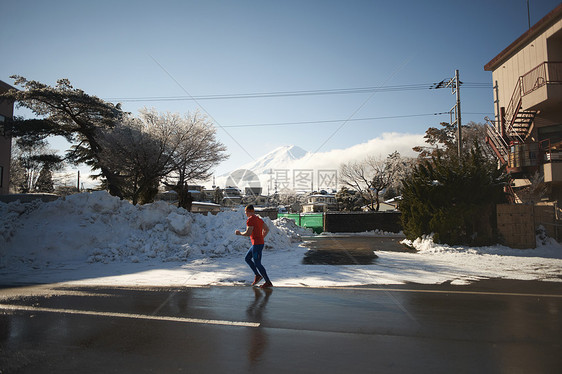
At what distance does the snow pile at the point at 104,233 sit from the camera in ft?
34.3

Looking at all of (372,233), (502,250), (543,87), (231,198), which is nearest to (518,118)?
(543,87)

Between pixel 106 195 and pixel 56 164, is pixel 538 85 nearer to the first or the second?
pixel 106 195

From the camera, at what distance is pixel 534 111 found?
61.7ft

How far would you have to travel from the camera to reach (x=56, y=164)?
83.5 feet

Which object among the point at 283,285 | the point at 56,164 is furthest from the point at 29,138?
the point at 283,285

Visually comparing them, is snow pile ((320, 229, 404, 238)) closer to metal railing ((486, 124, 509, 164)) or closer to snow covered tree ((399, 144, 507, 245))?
metal railing ((486, 124, 509, 164))

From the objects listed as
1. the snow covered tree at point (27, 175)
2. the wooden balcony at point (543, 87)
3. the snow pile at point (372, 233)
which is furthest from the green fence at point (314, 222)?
the snow covered tree at point (27, 175)

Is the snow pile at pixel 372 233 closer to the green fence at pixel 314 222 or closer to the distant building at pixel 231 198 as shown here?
the green fence at pixel 314 222

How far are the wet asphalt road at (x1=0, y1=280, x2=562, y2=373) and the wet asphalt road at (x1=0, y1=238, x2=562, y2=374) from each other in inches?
0.6

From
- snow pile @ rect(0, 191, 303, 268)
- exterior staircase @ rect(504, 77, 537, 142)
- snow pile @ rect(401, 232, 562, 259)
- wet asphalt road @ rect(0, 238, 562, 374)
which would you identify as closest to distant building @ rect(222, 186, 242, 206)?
exterior staircase @ rect(504, 77, 537, 142)

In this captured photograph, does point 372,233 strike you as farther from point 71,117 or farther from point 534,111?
point 71,117

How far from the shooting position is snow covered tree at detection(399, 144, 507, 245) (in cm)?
1284

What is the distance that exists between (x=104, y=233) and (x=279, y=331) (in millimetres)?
9514

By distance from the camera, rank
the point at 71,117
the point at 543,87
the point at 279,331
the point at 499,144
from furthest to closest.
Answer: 1. the point at 71,117
2. the point at 499,144
3. the point at 543,87
4. the point at 279,331
